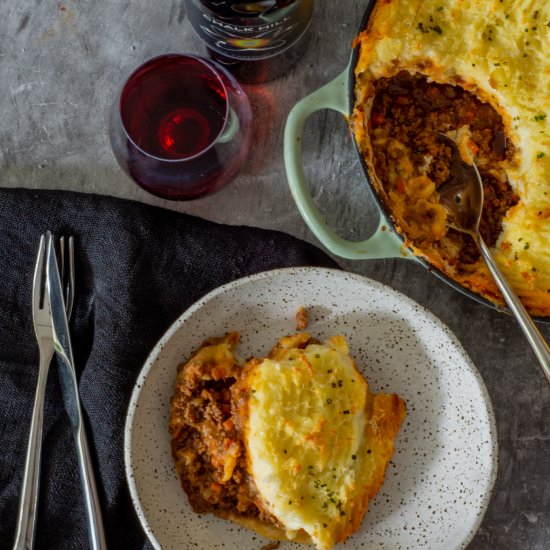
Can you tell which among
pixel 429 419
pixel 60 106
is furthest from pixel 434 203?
pixel 60 106

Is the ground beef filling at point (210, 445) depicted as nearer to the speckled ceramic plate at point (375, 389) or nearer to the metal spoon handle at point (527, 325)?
the speckled ceramic plate at point (375, 389)

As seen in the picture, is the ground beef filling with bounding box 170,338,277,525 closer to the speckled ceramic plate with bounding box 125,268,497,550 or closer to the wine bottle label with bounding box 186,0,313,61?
the speckled ceramic plate with bounding box 125,268,497,550

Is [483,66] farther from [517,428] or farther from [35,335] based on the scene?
[35,335]

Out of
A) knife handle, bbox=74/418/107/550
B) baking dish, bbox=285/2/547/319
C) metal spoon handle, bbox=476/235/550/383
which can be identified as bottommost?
knife handle, bbox=74/418/107/550

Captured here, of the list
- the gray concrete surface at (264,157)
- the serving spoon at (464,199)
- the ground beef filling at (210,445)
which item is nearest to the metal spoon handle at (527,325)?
the serving spoon at (464,199)

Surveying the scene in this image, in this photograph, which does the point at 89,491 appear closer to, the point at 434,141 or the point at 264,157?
the point at 264,157

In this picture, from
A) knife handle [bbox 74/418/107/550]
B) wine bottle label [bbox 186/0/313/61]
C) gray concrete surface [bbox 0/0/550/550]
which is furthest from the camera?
gray concrete surface [bbox 0/0/550/550]

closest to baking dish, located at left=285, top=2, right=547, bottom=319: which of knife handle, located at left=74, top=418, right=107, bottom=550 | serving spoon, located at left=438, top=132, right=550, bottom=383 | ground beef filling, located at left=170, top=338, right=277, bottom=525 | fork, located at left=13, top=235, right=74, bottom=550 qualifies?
serving spoon, located at left=438, top=132, right=550, bottom=383
